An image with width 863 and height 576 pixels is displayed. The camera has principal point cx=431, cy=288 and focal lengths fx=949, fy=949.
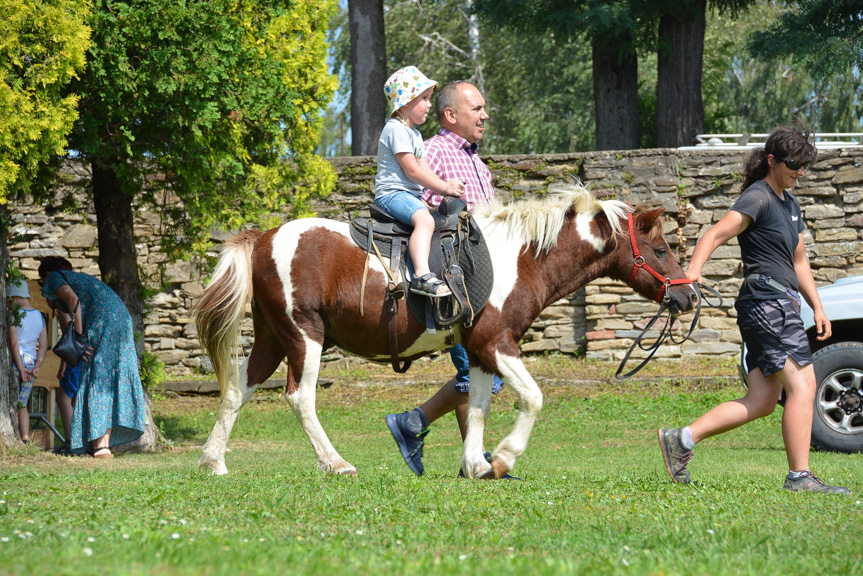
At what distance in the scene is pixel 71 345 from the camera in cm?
877

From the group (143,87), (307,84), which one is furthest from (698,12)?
(143,87)

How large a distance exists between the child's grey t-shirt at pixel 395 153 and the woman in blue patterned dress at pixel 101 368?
410 cm

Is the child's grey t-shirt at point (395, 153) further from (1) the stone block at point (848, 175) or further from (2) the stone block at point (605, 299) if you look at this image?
(1) the stone block at point (848, 175)

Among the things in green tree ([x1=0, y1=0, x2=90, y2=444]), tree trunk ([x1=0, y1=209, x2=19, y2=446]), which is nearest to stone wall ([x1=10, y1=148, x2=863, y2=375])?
tree trunk ([x1=0, y1=209, x2=19, y2=446])

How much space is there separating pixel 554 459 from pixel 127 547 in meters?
5.99

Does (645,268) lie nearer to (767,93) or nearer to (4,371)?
(4,371)

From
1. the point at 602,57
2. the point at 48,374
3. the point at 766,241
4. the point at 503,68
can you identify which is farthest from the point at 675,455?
the point at 503,68

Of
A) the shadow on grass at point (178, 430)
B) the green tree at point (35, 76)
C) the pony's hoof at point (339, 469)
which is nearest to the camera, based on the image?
the pony's hoof at point (339, 469)

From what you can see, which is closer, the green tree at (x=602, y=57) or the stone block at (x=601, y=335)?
the stone block at (x=601, y=335)

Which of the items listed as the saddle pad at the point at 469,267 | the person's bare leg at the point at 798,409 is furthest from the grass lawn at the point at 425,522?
the saddle pad at the point at 469,267

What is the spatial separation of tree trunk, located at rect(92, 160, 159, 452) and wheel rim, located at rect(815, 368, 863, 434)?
20.8ft

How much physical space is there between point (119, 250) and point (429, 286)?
5236 mm

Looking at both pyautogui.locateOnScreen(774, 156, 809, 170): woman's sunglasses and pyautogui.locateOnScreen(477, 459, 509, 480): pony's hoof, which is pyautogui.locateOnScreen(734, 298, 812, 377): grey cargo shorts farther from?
pyautogui.locateOnScreen(477, 459, 509, 480): pony's hoof

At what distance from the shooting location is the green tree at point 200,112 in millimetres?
7812
